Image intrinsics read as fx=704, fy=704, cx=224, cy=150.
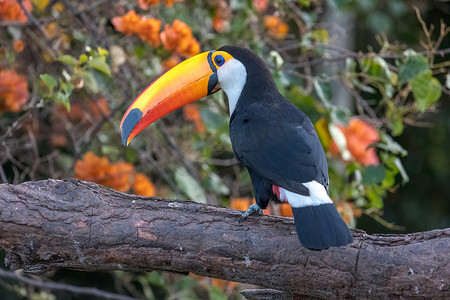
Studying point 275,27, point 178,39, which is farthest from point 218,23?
point 178,39

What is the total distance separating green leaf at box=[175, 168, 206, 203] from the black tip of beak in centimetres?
58

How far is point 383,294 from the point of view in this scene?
6.68ft

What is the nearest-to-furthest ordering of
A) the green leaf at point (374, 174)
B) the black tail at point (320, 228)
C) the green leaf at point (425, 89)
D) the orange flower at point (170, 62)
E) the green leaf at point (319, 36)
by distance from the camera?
the black tail at point (320, 228) → the green leaf at point (425, 89) → the green leaf at point (374, 174) → the orange flower at point (170, 62) → the green leaf at point (319, 36)

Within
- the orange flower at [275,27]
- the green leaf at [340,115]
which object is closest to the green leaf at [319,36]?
the orange flower at [275,27]

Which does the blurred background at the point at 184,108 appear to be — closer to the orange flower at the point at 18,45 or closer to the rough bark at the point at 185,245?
the orange flower at the point at 18,45

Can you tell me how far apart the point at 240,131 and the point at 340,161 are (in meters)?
0.93

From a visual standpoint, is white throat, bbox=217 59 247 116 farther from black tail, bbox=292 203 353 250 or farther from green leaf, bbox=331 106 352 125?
black tail, bbox=292 203 353 250

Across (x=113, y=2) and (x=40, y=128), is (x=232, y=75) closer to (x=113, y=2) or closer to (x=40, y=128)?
(x=113, y=2)

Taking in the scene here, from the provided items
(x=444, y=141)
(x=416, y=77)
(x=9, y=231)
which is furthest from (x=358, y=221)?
(x=9, y=231)

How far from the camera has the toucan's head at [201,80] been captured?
9.02 ft

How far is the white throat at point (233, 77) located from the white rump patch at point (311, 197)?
59 centimetres

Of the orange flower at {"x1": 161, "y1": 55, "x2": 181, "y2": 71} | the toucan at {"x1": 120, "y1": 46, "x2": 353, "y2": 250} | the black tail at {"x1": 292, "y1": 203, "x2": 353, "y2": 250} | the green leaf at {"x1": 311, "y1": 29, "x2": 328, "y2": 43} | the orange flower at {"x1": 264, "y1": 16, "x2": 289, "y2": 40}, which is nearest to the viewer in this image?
the black tail at {"x1": 292, "y1": 203, "x2": 353, "y2": 250}

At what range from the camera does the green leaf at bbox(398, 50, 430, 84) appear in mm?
2793

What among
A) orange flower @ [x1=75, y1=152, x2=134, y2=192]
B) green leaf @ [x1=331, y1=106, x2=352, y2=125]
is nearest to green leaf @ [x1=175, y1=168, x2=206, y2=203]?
orange flower @ [x1=75, y1=152, x2=134, y2=192]
